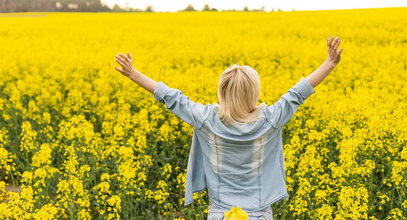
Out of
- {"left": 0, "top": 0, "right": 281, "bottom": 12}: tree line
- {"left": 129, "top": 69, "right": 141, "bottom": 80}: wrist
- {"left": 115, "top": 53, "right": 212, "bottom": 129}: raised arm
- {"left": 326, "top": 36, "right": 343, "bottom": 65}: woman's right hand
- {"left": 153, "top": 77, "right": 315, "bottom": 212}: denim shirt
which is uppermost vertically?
{"left": 0, "top": 0, "right": 281, "bottom": 12}: tree line

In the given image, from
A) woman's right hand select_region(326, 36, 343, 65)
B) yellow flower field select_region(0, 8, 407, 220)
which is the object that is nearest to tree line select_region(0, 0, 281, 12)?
yellow flower field select_region(0, 8, 407, 220)

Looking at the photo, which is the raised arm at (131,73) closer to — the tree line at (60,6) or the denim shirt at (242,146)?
the denim shirt at (242,146)

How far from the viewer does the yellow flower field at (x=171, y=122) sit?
4406 millimetres

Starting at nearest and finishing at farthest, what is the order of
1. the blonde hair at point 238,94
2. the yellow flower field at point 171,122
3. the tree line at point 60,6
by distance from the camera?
the blonde hair at point 238,94 < the yellow flower field at point 171,122 < the tree line at point 60,6

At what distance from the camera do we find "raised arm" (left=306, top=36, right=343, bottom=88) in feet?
9.23

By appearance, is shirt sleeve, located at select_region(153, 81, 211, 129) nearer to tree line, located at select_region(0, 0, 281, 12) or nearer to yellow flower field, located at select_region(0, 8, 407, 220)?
yellow flower field, located at select_region(0, 8, 407, 220)

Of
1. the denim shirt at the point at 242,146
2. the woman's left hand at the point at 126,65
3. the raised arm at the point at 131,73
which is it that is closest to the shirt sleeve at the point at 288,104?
the denim shirt at the point at 242,146

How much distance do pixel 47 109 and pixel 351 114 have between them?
4.51 meters

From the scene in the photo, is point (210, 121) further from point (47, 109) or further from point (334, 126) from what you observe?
point (47, 109)

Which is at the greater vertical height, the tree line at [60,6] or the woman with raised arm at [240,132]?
the tree line at [60,6]

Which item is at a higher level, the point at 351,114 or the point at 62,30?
the point at 62,30

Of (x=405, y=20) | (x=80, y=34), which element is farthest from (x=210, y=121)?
(x=405, y=20)

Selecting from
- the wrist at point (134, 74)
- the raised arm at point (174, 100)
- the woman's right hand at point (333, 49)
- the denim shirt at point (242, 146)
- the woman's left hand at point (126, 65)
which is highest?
the woman's right hand at point (333, 49)

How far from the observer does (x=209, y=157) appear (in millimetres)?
2848
